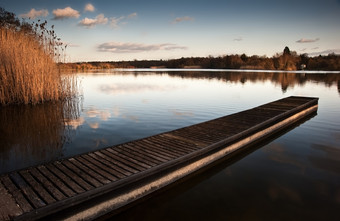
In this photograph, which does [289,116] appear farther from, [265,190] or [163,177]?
[163,177]

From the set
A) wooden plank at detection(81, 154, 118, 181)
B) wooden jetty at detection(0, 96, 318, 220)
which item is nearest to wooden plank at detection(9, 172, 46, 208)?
wooden jetty at detection(0, 96, 318, 220)

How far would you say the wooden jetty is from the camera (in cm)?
273

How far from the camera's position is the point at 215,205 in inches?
137

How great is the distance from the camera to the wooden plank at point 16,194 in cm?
263

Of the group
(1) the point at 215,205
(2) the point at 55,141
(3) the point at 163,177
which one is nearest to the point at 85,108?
(2) the point at 55,141

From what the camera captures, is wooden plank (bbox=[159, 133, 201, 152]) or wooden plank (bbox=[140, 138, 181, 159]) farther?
wooden plank (bbox=[159, 133, 201, 152])

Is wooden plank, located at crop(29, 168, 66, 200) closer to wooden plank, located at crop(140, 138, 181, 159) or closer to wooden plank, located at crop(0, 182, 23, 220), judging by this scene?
wooden plank, located at crop(0, 182, 23, 220)

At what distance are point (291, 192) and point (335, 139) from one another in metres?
3.97

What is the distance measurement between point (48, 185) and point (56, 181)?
13 cm

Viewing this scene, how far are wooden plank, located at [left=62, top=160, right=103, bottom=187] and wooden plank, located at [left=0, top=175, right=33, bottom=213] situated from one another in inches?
29.9

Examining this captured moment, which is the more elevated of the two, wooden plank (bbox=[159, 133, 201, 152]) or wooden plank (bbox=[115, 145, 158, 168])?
wooden plank (bbox=[159, 133, 201, 152])

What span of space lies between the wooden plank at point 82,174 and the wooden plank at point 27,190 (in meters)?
0.63

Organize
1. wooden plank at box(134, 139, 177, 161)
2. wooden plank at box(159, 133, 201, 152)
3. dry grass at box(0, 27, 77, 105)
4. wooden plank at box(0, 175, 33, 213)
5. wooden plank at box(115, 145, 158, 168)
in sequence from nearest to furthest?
wooden plank at box(0, 175, 33, 213) < wooden plank at box(115, 145, 158, 168) < wooden plank at box(134, 139, 177, 161) < wooden plank at box(159, 133, 201, 152) < dry grass at box(0, 27, 77, 105)

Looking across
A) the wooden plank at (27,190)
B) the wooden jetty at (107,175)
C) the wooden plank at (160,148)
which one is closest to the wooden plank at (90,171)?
the wooden jetty at (107,175)
